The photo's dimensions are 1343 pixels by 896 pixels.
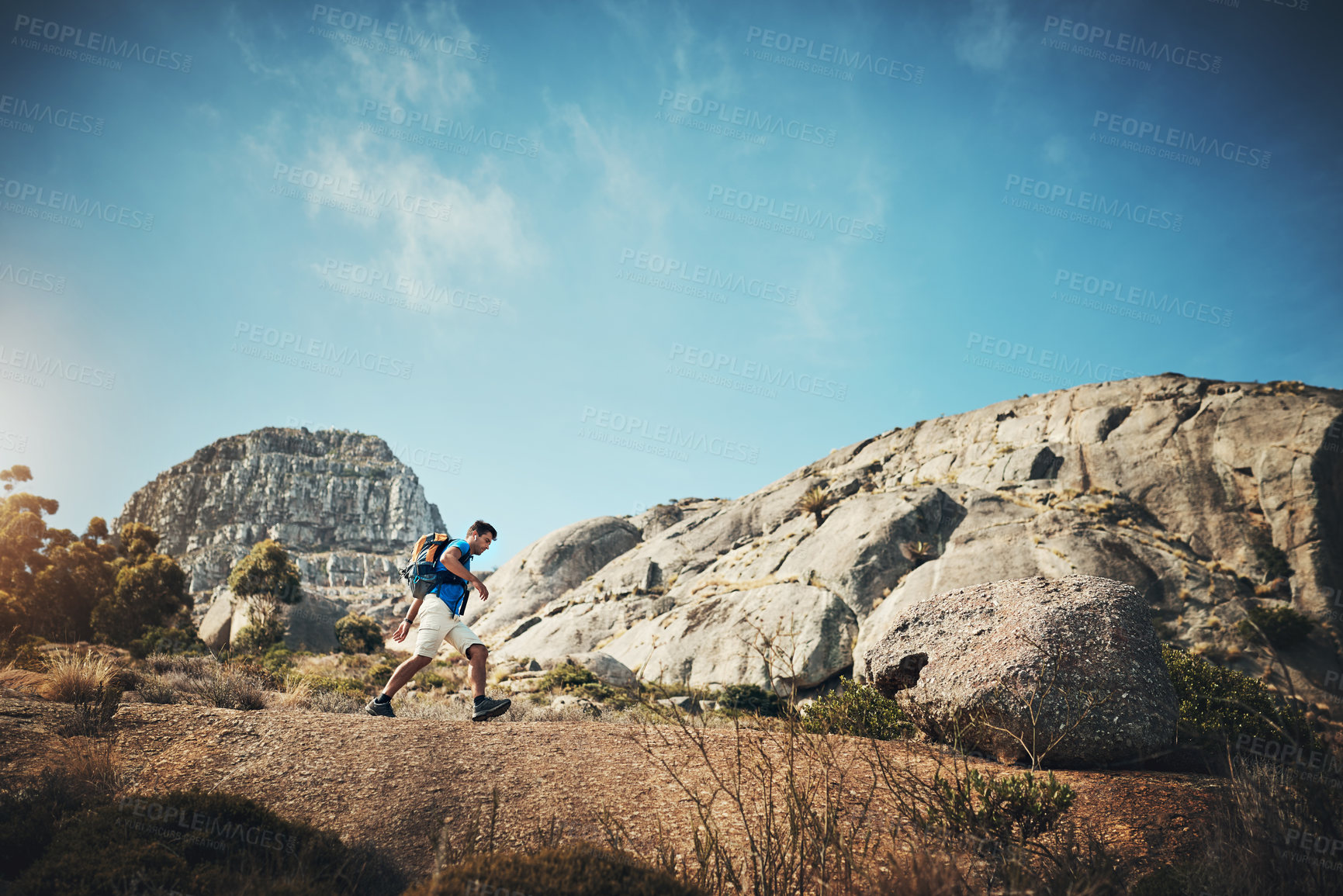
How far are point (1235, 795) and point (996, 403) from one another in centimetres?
4695

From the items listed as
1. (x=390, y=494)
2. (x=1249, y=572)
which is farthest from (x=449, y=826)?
(x=390, y=494)

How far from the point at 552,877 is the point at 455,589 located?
4782 millimetres

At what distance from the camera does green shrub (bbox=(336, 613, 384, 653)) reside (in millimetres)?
31797

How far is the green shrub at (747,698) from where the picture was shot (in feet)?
61.6

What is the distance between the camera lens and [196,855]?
163 inches

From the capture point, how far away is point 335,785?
227 inches

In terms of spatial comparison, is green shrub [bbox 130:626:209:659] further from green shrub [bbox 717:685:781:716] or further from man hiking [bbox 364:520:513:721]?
man hiking [bbox 364:520:513:721]

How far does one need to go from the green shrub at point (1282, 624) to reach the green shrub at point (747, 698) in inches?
690

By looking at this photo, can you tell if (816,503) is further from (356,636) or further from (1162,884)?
(1162,884)

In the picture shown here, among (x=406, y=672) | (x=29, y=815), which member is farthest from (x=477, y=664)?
(x=29, y=815)

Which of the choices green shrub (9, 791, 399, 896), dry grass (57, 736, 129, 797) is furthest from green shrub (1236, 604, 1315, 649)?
dry grass (57, 736, 129, 797)

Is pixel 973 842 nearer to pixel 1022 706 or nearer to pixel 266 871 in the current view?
pixel 1022 706

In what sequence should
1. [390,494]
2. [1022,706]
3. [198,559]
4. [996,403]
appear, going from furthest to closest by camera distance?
[390,494] → [198,559] → [996,403] → [1022,706]

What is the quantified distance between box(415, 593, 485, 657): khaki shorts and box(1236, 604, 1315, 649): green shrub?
1080 inches
